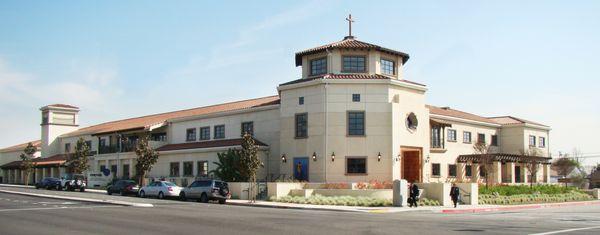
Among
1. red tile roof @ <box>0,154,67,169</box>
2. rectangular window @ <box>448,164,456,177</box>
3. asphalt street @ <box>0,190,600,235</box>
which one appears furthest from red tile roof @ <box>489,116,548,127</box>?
red tile roof @ <box>0,154,67,169</box>

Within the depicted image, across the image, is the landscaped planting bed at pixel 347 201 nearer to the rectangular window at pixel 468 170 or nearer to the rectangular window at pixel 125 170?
the rectangular window at pixel 468 170

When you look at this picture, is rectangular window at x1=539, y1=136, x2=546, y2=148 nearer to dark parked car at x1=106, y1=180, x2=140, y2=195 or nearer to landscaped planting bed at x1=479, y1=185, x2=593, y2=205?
landscaped planting bed at x1=479, y1=185, x2=593, y2=205

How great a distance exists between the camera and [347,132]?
140 ft

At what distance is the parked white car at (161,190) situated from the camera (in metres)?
42.9

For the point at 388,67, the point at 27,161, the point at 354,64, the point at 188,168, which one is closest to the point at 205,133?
the point at 188,168

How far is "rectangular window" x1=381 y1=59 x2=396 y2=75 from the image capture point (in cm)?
4550

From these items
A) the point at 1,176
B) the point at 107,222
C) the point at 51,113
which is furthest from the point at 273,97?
the point at 1,176

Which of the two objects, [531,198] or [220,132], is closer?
[531,198]

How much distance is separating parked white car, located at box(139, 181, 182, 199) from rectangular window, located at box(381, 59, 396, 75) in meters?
17.0

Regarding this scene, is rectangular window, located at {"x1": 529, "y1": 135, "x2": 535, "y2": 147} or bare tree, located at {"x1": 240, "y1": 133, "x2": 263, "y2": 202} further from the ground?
rectangular window, located at {"x1": 529, "y1": 135, "x2": 535, "y2": 147}

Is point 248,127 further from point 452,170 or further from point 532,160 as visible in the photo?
point 532,160

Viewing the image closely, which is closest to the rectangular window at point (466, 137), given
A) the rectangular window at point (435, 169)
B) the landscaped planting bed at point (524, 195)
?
the rectangular window at point (435, 169)

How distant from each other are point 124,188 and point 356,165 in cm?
1833

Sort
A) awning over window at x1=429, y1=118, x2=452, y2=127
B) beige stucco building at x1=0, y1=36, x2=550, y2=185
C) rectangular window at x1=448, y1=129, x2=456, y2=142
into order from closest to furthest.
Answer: beige stucco building at x1=0, y1=36, x2=550, y2=185
awning over window at x1=429, y1=118, x2=452, y2=127
rectangular window at x1=448, y1=129, x2=456, y2=142
